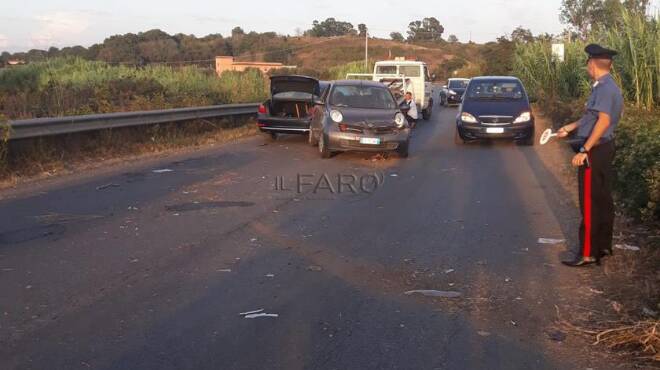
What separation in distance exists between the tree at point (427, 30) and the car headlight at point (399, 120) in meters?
133

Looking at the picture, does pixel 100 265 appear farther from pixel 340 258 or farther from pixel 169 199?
pixel 169 199

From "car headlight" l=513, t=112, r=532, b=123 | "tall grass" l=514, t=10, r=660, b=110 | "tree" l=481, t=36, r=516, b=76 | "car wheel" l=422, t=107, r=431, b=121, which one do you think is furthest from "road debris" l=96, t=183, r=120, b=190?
"tree" l=481, t=36, r=516, b=76

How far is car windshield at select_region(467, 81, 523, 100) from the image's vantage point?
1794 cm

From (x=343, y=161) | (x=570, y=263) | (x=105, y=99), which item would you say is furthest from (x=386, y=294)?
(x=105, y=99)

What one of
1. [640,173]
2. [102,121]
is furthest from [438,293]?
[102,121]

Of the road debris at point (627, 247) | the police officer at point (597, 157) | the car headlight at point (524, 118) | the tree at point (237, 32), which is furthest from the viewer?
the tree at point (237, 32)

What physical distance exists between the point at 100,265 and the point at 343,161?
815 cm

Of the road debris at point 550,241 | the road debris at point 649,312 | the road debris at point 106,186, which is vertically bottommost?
the road debris at point 550,241

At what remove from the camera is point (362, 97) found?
50.4 ft

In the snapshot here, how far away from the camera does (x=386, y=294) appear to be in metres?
5.70

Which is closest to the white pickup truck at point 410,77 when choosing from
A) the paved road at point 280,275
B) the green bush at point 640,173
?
the paved road at point 280,275

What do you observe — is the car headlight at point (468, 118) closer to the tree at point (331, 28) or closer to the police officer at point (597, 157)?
the police officer at point (597, 157)

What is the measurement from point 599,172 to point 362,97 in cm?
952

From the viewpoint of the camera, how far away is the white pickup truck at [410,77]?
81.7 feet
